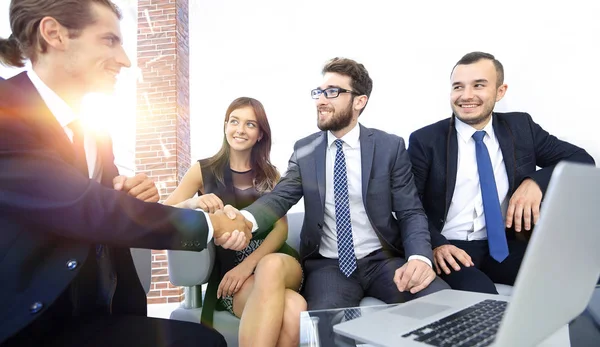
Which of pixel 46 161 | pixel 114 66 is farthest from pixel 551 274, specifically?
pixel 114 66

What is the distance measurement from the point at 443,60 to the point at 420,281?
68.2 inches

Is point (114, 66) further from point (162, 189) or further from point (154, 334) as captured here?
point (162, 189)

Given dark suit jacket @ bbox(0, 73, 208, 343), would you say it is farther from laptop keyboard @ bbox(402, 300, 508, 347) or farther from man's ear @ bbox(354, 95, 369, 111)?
man's ear @ bbox(354, 95, 369, 111)

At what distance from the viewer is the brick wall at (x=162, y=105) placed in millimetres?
3961

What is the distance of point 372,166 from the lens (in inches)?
70.4

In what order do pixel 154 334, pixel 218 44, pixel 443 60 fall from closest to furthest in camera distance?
pixel 154 334, pixel 443 60, pixel 218 44

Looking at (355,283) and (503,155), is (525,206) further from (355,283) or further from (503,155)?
(355,283)

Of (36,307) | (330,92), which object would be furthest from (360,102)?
(36,307)

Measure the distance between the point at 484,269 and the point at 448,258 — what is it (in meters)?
0.25

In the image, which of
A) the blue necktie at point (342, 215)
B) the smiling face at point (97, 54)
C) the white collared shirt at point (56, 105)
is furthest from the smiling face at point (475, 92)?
the white collared shirt at point (56, 105)

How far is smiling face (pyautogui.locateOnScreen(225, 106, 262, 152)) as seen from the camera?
83.7 inches

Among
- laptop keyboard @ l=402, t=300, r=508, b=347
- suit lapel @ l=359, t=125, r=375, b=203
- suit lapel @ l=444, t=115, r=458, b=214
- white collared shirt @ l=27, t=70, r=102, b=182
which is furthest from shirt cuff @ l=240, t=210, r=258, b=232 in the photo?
laptop keyboard @ l=402, t=300, r=508, b=347

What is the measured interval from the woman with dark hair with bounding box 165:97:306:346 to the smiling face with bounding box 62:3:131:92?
602 mm

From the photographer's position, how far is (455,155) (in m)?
1.89
